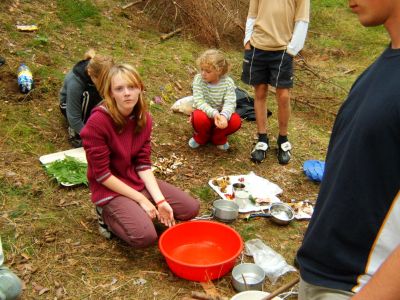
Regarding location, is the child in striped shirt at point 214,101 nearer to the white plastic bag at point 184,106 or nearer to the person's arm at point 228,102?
the person's arm at point 228,102

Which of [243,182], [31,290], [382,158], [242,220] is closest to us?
[382,158]

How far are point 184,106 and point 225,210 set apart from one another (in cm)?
189

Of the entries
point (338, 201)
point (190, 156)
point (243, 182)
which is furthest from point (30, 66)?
point (338, 201)

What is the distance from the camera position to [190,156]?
13.8ft

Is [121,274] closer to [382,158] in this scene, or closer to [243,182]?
[243,182]

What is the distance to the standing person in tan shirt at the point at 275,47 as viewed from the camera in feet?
12.5

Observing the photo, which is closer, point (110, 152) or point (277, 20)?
point (110, 152)

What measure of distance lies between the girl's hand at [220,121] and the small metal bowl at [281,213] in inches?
36.9

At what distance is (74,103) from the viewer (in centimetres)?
384

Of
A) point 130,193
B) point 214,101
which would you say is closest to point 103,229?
point 130,193

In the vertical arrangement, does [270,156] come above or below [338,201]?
below

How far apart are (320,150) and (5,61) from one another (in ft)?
12.0

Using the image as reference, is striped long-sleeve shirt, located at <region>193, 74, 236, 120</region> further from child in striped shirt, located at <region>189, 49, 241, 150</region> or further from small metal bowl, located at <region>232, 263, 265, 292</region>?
small metal bowl, located at <region>232, 263, 265, 292</region>

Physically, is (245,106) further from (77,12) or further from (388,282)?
(388,282)
